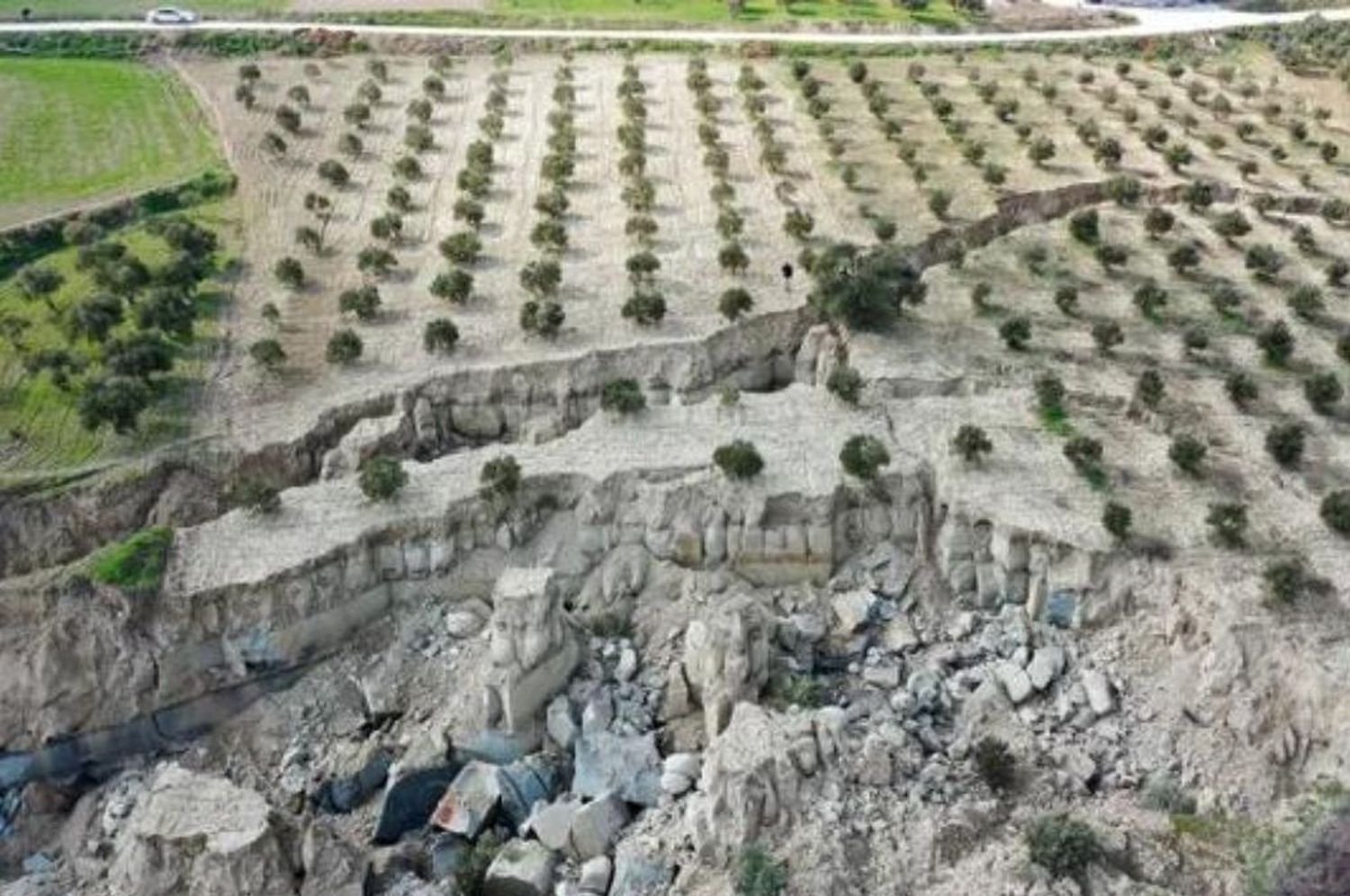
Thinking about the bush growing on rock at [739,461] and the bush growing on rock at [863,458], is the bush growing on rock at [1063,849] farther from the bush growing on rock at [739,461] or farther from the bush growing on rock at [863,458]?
the bush growing on rock at [739,461]

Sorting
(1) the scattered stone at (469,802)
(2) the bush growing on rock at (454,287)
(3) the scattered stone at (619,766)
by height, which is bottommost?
(1) the scattered stone at (469,802)

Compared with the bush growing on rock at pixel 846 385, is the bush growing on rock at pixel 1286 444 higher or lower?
lower

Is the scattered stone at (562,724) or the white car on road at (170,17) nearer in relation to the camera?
the scattered stone at (562,724)

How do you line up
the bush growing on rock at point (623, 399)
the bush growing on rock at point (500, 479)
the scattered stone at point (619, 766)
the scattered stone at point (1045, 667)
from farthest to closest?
the bush growing on rock at point (623, 399) < the bush growing on rock at point (500, 479) < the scattered stone at point (1045, 667) < the scattered stone at point (619, 766)

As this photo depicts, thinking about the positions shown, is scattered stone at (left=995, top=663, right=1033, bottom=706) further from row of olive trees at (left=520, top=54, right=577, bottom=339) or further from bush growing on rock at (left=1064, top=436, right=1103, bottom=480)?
row of olive trees at (left=520, top=54, right=577, bottom=339)

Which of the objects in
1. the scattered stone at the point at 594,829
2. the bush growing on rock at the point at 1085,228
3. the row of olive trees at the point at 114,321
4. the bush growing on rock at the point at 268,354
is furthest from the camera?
the bush growing on rock at the point at 1085,228

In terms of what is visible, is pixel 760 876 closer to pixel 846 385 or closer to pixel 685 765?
pixel 685 765

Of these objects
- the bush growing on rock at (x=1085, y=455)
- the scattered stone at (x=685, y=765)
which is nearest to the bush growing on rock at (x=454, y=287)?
the scattered stone at (x=685, y=765)
